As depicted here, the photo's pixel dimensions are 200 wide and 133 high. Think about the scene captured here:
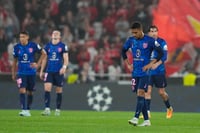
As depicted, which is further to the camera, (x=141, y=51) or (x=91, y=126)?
(x=141, y=51)

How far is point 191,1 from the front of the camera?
29.0m

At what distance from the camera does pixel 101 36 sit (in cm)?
3191

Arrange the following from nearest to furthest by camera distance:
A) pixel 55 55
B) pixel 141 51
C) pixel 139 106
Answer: pixel 139 106 → pixel 141 51 → pixel 55 55

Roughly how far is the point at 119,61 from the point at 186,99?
3.79m

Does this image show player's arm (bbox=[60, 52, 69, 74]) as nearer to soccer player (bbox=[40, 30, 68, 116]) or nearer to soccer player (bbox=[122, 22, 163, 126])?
soccer player (bbox=[40, 30, 68, 116])

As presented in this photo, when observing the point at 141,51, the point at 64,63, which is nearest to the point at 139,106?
the point at 141,51

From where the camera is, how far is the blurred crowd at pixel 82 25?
3016 centimetres

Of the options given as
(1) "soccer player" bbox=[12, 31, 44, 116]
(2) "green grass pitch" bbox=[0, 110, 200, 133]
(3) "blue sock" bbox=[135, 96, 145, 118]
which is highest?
(1) "soccer player" bbox=[12, 31, 44, 116]

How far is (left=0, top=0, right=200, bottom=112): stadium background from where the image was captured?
1115 inches

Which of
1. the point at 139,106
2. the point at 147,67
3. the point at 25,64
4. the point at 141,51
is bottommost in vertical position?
the point at 139,106

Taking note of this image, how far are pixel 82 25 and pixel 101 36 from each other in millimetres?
1126

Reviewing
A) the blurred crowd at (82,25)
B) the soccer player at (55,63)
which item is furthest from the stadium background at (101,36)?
the soccer player at (55,63)

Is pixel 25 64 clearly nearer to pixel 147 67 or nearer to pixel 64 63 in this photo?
pixel 64 63

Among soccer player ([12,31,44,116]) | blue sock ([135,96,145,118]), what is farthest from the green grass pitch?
soccer player ([12,31,44,116])
